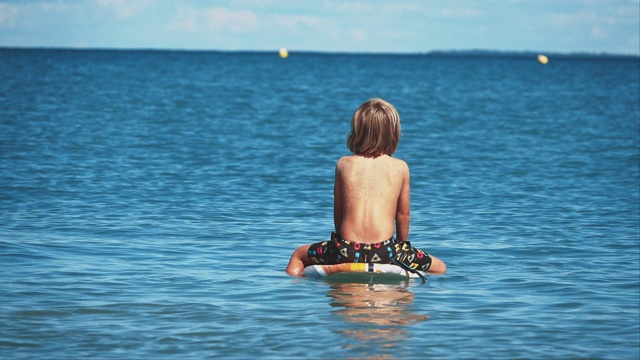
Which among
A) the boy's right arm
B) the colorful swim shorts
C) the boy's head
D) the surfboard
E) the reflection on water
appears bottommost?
the reflection on water

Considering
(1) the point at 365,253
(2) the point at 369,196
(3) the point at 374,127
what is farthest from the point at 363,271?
(3) the point at 374,127

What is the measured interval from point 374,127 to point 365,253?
103cm

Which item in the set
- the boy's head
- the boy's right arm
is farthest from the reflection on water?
the boy's head

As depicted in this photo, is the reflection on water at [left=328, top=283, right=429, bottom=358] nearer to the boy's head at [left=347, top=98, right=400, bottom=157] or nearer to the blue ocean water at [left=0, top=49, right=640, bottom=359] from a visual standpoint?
the blue ocean water at [left=0, top=49, right=640, bottom=359]

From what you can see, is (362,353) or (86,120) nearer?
(362,353)

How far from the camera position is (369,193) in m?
7.61

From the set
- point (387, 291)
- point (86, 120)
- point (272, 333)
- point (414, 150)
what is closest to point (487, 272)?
point (387, 291)

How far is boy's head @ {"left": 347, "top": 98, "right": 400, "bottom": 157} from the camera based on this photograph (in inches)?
293

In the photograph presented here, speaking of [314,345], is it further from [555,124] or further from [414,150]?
[555,124]

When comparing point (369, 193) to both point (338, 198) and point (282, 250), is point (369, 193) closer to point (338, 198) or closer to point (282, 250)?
point (338, 198)

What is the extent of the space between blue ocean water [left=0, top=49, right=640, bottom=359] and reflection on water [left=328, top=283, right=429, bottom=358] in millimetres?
21

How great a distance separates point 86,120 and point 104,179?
16.1m

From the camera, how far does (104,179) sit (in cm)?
1642

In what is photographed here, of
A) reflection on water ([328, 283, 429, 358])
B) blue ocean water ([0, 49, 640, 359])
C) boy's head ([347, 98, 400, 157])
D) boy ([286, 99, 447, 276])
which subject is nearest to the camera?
reflection on water ([328, 283, 429, 358])
